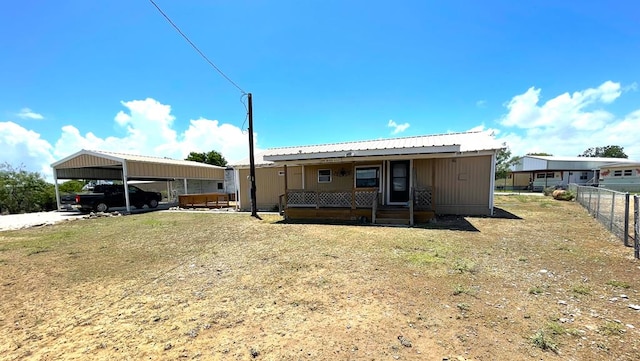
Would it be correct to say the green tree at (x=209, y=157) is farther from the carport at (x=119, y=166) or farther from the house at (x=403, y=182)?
the house at (x=403, y=182)

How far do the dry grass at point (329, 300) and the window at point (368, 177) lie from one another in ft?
15.7

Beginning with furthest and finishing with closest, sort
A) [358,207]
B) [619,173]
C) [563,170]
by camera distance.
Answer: [563,170] → [619,173] → [358,207]

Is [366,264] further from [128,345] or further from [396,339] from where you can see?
[128,345]

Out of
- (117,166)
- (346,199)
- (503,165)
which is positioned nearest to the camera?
(346,199)

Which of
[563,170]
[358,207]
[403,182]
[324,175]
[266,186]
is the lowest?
[358,207]

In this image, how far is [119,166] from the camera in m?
17.2

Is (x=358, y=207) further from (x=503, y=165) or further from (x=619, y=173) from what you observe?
(x=503, y=165)

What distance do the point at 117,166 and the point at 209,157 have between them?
33.0m

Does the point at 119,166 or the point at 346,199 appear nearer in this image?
the point at 346,199

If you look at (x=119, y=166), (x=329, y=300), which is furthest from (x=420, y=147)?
(x=119, y=166)

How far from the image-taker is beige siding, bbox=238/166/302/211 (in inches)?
549

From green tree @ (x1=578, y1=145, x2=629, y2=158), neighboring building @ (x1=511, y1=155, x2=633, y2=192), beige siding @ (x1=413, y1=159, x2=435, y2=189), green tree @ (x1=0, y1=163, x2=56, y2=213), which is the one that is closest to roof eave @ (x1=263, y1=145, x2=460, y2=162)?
beige siding @ (x1=413, y1=159, x2=435, y2=189)

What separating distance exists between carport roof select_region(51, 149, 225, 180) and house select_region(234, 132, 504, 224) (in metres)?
10.0

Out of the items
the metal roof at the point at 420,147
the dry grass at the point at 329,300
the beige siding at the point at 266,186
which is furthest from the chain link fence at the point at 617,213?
the beige siding at the point at 266,186
